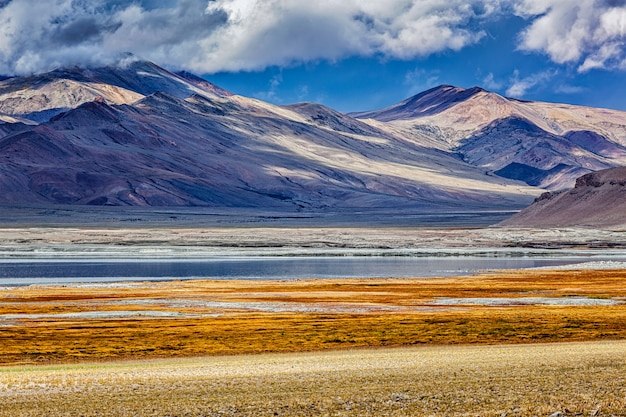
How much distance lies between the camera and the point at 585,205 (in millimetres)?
177500

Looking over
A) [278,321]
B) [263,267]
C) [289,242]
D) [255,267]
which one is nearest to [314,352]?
[278,321]

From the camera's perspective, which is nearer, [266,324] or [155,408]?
[155,408]

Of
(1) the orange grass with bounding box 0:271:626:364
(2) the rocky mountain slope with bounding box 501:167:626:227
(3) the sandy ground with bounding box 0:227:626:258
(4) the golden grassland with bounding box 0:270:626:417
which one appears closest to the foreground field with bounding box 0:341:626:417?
A: (4) the golden grassland with bounding box 0:270:626:417

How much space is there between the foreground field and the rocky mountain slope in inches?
5762

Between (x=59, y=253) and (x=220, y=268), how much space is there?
103 ft

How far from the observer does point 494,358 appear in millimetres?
24938

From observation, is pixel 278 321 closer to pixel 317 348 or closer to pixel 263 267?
pixel 317 348

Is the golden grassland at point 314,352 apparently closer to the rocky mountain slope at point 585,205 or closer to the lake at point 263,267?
the lake at point 263,267

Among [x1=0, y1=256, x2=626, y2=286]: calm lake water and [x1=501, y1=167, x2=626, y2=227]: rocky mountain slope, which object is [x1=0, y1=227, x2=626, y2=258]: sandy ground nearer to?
[x1=0, y1=256, x2=626, y2=286]: calm lake water

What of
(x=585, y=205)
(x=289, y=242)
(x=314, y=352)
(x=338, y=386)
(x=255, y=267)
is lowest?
(x=314, y=352)

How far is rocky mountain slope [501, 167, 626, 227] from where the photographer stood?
16862cm

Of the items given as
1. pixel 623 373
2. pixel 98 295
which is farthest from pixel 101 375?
pixel 98 295

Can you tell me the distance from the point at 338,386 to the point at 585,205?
6525 inches

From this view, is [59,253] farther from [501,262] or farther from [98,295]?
[98,295]
